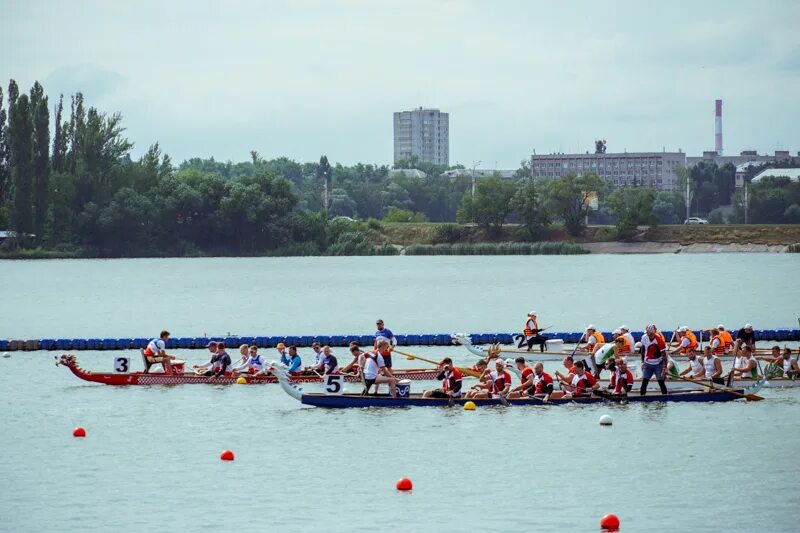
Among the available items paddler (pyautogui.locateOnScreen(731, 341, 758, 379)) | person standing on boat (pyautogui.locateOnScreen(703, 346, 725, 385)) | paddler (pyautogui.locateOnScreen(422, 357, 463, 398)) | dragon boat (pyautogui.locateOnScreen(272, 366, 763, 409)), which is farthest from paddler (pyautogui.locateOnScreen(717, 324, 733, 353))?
paddler (pyautogui.locateOnScreen(422, 357, 463, 398))

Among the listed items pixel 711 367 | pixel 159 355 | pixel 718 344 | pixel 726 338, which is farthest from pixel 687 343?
pixel 159 355

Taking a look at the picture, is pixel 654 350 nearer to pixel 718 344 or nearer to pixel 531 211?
pixel 718 344

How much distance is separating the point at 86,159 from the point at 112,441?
80.5 m

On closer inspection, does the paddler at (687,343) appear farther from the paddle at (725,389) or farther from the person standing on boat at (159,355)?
the person standing on boat at (159,355)

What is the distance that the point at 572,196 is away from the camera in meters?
121

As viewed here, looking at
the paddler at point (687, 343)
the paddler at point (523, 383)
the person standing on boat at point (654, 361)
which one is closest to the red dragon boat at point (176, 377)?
the paddler at point (523, 383)

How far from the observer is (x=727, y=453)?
83.3 ft

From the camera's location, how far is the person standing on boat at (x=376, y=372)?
1146 inches

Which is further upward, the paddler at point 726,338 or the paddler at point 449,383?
the paddler at point 726,338

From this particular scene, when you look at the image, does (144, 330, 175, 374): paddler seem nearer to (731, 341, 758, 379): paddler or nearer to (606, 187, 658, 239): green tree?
(731, 341, 758, 379): paddler

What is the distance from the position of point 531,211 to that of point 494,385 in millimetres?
91796

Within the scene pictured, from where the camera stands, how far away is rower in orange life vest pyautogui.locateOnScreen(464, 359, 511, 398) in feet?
95.9

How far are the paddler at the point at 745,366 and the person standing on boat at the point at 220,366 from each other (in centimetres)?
1246

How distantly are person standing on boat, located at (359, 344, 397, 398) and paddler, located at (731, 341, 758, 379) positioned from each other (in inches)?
321
